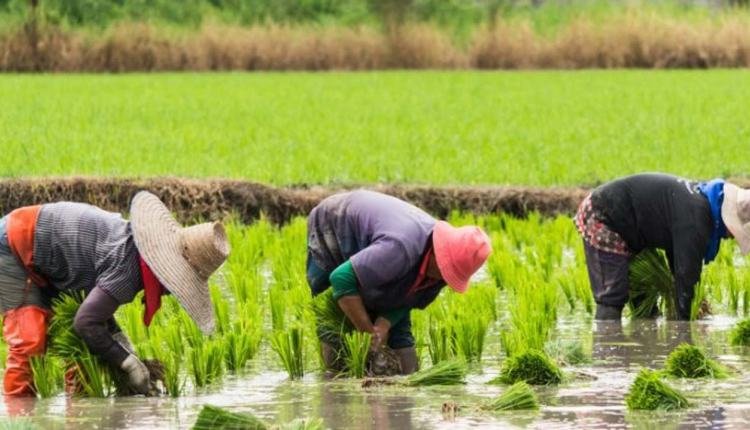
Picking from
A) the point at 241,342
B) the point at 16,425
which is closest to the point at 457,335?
the point at 241,342

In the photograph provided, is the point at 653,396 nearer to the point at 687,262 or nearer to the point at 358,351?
the point at 358,351

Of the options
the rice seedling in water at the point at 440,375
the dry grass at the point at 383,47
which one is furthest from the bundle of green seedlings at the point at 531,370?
the dry grass at the point at 383,47

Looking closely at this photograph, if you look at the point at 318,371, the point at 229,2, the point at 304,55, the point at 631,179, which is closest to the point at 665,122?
the point at 631,179

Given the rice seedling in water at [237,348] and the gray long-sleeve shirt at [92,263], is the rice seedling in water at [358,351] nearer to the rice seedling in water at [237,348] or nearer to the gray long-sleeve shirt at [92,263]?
the rice seedling in water at [237,348]

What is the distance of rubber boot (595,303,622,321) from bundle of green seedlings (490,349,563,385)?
1.79 metres

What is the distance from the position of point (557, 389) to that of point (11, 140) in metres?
9.38

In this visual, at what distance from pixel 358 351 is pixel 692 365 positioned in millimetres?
1283

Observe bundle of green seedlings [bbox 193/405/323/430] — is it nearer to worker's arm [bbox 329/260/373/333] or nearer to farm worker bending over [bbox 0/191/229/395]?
farm worker bending over [bbox 0/191/229/395]

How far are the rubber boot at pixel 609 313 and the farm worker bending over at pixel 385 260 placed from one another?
5.37 ft

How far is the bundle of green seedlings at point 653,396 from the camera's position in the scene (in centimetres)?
582

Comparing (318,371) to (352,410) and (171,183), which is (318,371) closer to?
(352,410)

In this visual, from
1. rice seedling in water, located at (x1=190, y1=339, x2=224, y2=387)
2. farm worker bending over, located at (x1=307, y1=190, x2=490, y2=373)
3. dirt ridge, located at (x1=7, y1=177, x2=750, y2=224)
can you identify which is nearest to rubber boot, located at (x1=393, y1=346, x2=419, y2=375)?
farm worker bending over, located at (x1=307, y1=190, x2=490, y2=373)

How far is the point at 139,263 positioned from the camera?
6164 mm

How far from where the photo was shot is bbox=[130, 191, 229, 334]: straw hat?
19.9 ft
